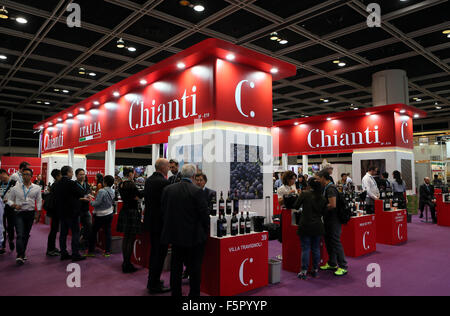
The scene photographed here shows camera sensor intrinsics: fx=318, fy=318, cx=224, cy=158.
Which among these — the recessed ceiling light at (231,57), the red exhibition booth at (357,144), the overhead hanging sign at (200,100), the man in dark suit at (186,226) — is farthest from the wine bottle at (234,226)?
the recessed ceiling light at (231,57)

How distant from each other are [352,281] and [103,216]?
11.9 ft

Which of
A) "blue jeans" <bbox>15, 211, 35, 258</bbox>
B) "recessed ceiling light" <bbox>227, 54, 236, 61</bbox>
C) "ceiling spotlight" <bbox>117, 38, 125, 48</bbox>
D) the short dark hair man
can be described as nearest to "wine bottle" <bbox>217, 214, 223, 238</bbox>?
"recessed ceiling light" <bbox>227, 54, 236, 61</bbox>

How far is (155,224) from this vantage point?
3.48 metres

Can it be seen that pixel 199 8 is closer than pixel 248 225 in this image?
No

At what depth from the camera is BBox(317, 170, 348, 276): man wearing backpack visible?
400cm

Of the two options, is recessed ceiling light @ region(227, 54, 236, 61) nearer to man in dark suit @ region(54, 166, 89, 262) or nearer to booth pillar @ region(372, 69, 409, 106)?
man in dark suit @ region(54, 166, 89, 262)

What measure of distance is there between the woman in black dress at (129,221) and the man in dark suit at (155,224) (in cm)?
68

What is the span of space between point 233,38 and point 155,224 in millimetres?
4849

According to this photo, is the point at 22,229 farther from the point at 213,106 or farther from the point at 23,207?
the point at 213,106

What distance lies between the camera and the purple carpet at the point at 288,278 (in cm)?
341

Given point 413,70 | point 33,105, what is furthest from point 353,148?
point 33,105

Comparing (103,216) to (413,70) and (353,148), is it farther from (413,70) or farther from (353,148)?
(413,70)

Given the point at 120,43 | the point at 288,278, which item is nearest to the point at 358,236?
the point at 288,278

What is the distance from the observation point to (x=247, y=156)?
213 inches
